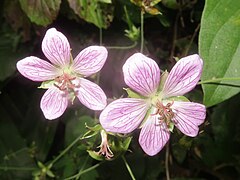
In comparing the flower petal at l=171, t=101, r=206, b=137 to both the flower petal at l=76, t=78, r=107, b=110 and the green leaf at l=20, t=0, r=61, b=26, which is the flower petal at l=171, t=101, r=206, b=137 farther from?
the green leaf at l=20, t=0, r=61, b=26

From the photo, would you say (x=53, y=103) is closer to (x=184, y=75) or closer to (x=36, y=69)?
(x=36, y=69)

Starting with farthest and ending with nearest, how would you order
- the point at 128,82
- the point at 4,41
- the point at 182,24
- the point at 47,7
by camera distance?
the point at 4,41 → the point at 182,24 → the point at 47,7 → the point at 128,82

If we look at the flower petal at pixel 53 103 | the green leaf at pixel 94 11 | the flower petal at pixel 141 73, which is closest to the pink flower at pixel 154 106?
the flower petal at pixel 141 73

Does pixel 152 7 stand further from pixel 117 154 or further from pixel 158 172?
pixel 158 172

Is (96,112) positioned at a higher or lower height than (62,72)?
lower

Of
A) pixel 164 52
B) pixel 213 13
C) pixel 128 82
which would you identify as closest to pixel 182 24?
pixel 164 52

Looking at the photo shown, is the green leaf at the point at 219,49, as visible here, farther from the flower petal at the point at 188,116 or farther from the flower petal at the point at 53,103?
the flower petal at the point at 53,103

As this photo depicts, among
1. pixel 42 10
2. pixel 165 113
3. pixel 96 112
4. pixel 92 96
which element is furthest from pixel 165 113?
pixel 42 10
